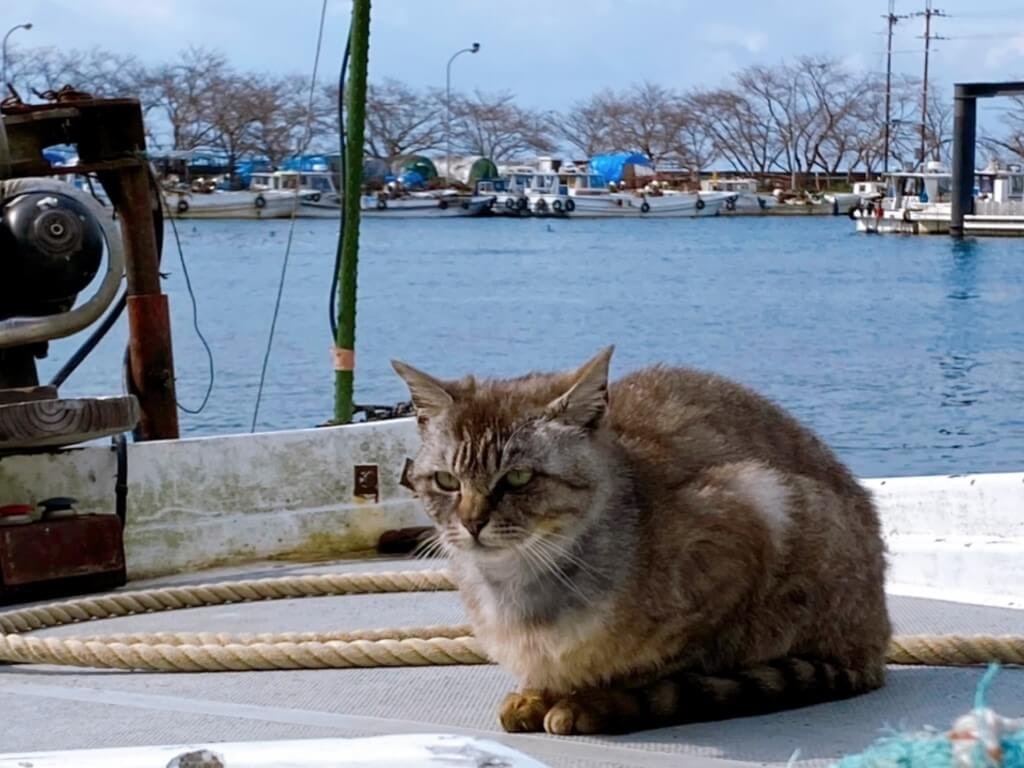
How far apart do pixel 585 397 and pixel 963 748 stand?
215 centimetres

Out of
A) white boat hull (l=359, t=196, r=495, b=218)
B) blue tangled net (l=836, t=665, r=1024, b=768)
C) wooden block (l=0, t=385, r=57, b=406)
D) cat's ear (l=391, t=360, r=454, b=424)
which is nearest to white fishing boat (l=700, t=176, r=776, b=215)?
white boat hull (l=359, t=196, r=495, b=218)

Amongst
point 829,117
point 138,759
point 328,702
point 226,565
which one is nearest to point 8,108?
point 226,565

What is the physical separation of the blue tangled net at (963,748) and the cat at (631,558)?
1.97m

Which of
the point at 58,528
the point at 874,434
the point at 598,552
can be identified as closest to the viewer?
the point at 598,552

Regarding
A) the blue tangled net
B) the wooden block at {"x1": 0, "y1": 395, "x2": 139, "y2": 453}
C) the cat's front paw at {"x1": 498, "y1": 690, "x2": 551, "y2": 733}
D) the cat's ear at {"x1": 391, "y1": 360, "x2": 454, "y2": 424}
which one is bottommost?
the cat's front paw at {"x1": 498, "y1": 690, "x2": 551, "y2": 733}

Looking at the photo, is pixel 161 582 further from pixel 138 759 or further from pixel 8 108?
pixel 138 759

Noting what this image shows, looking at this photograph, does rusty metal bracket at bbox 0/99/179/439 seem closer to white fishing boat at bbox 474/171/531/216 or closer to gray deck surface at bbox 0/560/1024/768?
gray deck surface at bbox 0/560/1024/768

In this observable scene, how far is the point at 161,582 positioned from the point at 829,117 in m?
96.2

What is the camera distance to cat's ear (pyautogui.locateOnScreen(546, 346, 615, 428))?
3.77m

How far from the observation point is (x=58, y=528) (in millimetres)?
6145

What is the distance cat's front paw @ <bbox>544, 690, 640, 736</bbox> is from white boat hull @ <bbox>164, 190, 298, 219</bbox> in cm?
7228

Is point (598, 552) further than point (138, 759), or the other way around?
point (598, 552)

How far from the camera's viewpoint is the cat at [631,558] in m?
3.71

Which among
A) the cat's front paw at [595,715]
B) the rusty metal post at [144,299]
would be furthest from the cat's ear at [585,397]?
the rusty metal post at [144,299]
